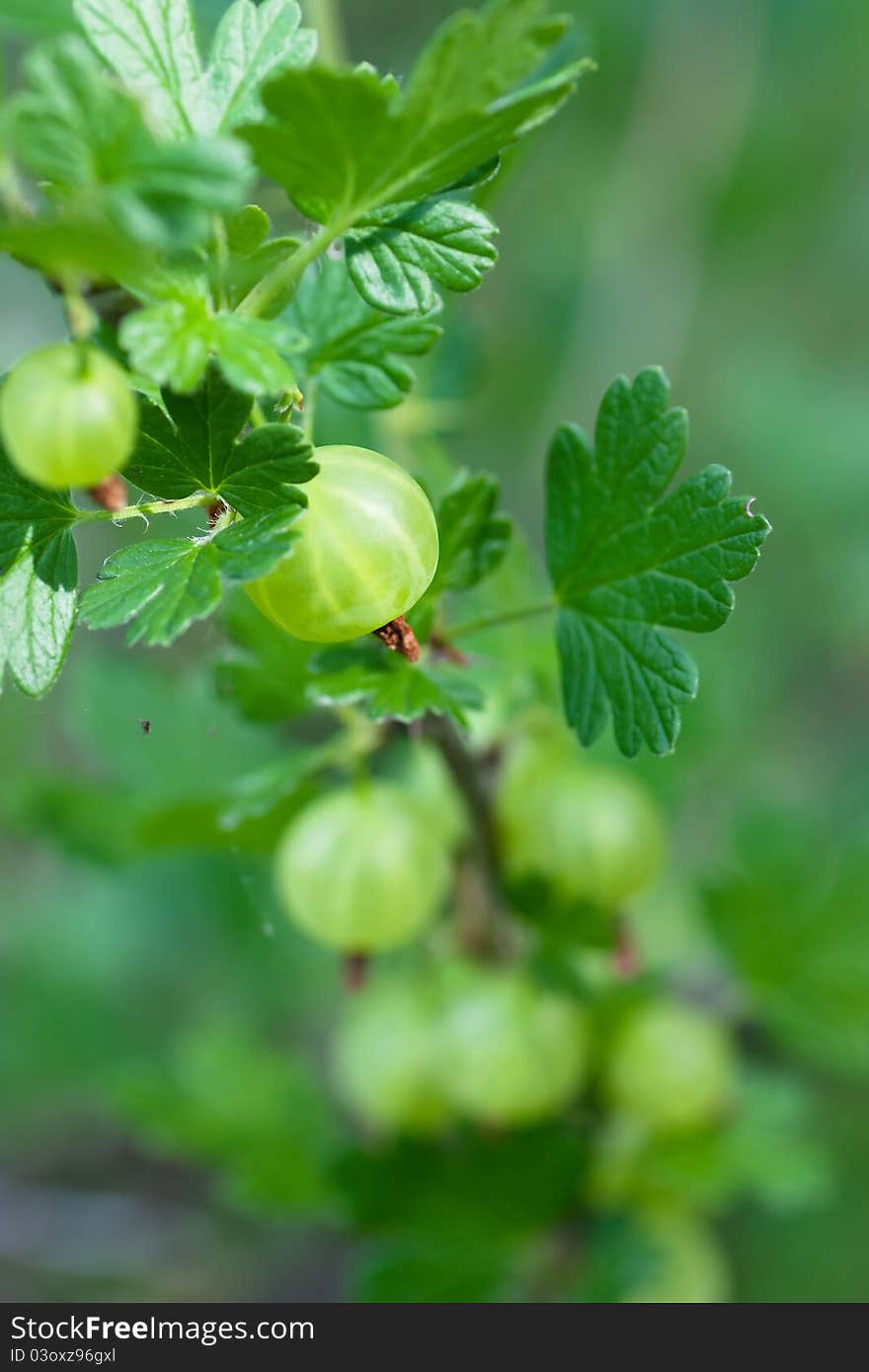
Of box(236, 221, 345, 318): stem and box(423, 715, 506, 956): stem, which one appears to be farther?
box(423, 715, 506, 956): stem

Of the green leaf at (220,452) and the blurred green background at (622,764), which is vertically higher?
the blurred green background at (622,764)

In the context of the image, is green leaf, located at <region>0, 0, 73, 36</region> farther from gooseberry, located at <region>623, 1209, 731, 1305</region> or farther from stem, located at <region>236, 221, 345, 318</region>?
gooseberry, located at <region>623, 1209, 731, 1305</region>

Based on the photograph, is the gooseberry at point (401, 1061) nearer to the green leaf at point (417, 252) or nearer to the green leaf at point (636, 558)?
the green leaf at point (636, 558)

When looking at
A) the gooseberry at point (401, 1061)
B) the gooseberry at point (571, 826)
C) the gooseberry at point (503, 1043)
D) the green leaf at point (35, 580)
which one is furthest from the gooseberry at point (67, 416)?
the gooseberry at point (401, 1061)

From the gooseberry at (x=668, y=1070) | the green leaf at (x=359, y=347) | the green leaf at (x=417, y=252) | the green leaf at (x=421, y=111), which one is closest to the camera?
the green leaf at (x=421, y=111)

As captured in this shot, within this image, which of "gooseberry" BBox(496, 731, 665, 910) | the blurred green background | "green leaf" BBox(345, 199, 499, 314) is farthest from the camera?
the blurred green background

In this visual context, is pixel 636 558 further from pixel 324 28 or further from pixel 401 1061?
pixel 324 28

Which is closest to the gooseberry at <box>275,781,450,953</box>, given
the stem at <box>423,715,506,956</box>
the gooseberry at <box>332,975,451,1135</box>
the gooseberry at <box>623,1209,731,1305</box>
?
the stem at <box>423,715,506,956</box>
